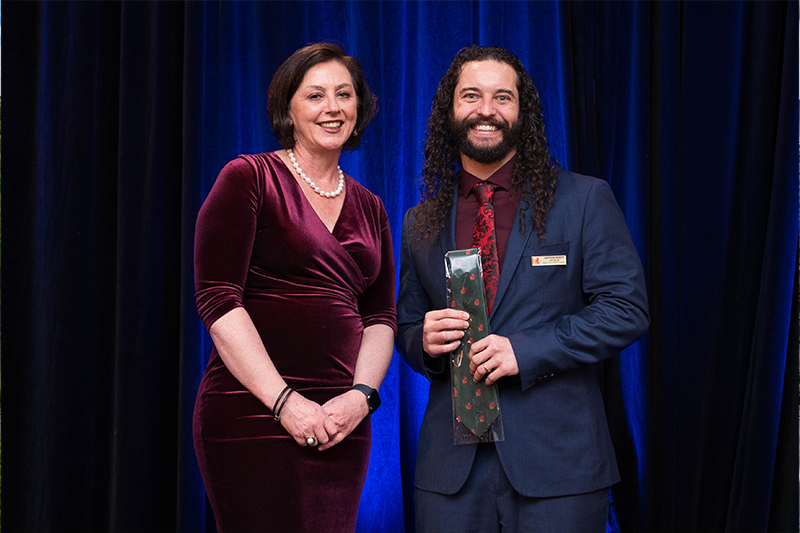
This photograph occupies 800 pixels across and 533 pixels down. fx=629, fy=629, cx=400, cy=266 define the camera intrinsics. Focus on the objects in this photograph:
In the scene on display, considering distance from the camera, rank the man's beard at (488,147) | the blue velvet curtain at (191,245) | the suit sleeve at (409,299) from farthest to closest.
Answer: the blue velvet curtain at (191,245)
the suit sleeve at (409,299)
the man's beard at (488,147)

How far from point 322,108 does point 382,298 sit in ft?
1.76

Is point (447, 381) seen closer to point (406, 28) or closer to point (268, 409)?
point (268, 409)

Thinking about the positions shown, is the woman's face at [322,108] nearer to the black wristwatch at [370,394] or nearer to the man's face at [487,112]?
the man's face at [487,112]

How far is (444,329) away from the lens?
149cm

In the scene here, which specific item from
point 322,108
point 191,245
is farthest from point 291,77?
point 191,245

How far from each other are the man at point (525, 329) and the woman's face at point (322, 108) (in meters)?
0.32

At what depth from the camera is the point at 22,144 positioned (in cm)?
250

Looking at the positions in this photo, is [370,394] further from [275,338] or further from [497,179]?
[497,179]

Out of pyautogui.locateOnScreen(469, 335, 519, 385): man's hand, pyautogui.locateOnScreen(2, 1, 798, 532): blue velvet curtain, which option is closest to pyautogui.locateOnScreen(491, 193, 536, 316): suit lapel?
pyautogui.locateOnScreen(469, 335, 519, 385): man's hand

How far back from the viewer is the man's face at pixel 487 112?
167 cm

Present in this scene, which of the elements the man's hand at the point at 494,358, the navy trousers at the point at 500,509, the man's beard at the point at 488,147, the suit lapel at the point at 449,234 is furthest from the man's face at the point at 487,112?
the navy trousers at the point at 500,509

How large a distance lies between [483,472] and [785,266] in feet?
5.13

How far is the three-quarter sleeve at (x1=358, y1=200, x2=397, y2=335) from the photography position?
1.74 m

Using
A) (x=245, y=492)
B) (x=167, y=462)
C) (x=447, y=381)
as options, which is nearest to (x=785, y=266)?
(x=447, y=381)
